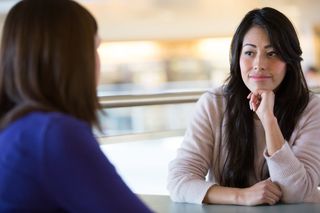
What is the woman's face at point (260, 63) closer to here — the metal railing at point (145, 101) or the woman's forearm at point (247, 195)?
the woman's forearm at point (247, 195)

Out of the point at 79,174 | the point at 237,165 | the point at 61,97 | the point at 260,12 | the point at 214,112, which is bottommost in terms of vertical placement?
the point at 237,165

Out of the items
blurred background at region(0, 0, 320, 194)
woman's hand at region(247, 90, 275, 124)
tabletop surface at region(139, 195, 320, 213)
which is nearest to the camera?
tabletop surface at region(139, 195, 320, 213)

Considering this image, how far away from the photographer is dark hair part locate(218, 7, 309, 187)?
1.44 meters

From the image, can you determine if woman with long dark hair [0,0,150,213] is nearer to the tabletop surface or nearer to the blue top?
the blue top

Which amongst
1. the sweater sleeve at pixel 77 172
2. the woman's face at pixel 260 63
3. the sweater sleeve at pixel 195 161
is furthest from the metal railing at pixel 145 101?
the sweater sleeve at pixel 77 172

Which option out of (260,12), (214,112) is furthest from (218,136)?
(260,12)

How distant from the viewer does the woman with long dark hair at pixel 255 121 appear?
52.9 inches

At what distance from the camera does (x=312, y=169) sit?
134cm

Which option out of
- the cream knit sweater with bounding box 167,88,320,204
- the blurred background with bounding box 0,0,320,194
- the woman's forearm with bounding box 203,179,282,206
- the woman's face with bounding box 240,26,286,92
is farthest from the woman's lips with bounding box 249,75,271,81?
the blurred background with bounding box 0,0,320,194

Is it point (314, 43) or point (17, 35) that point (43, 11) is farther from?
point (314, 43)

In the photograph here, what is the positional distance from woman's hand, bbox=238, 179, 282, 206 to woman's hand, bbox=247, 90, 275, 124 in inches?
8.9

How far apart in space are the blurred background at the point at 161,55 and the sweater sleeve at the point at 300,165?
3.34 feet

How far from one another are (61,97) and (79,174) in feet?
0.48

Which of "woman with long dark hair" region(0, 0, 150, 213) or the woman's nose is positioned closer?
"woman with long dark hair" region(0, 0, 150, 213)
